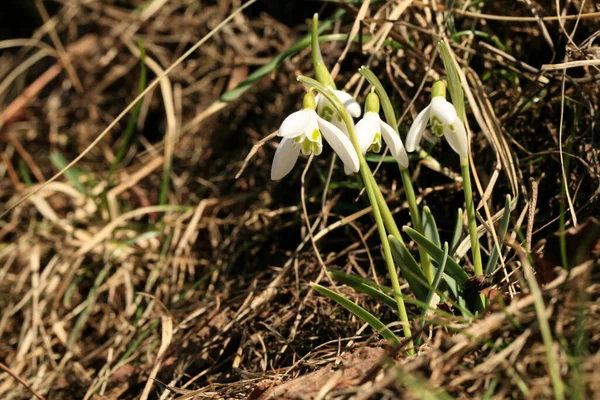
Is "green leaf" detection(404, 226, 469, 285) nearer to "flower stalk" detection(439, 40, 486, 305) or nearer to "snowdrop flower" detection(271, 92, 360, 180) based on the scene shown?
"flower stalk" detection(439, 40, 486, 305)

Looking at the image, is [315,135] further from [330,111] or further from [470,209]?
[470,209]

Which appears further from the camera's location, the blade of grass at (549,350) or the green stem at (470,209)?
the green stem at (470,209)

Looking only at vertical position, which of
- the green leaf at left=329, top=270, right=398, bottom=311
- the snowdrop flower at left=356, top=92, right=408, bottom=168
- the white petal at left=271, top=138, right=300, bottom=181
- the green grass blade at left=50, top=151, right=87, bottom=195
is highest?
the snowdrop flower at left=356, top=92, right=408, bottom=168

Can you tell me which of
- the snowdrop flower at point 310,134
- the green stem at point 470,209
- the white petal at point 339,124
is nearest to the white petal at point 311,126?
the snowdrop flower at point 310,134

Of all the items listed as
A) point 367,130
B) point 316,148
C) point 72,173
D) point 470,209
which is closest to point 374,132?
point 367,130

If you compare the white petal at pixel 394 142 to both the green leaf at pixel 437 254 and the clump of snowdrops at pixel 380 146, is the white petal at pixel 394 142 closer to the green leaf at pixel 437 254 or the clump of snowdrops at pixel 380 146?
the clump of snowdrops at pixel 380 146

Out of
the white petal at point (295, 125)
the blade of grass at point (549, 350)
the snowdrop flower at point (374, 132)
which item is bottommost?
the blade of grass at point (549, 350)

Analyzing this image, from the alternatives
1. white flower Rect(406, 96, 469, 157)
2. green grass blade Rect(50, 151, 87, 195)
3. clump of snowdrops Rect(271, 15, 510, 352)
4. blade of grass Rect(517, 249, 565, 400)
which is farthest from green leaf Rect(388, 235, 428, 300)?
green grass blade Rect(50, 151, 87, 195)

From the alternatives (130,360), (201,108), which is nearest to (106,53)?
(201,108)
